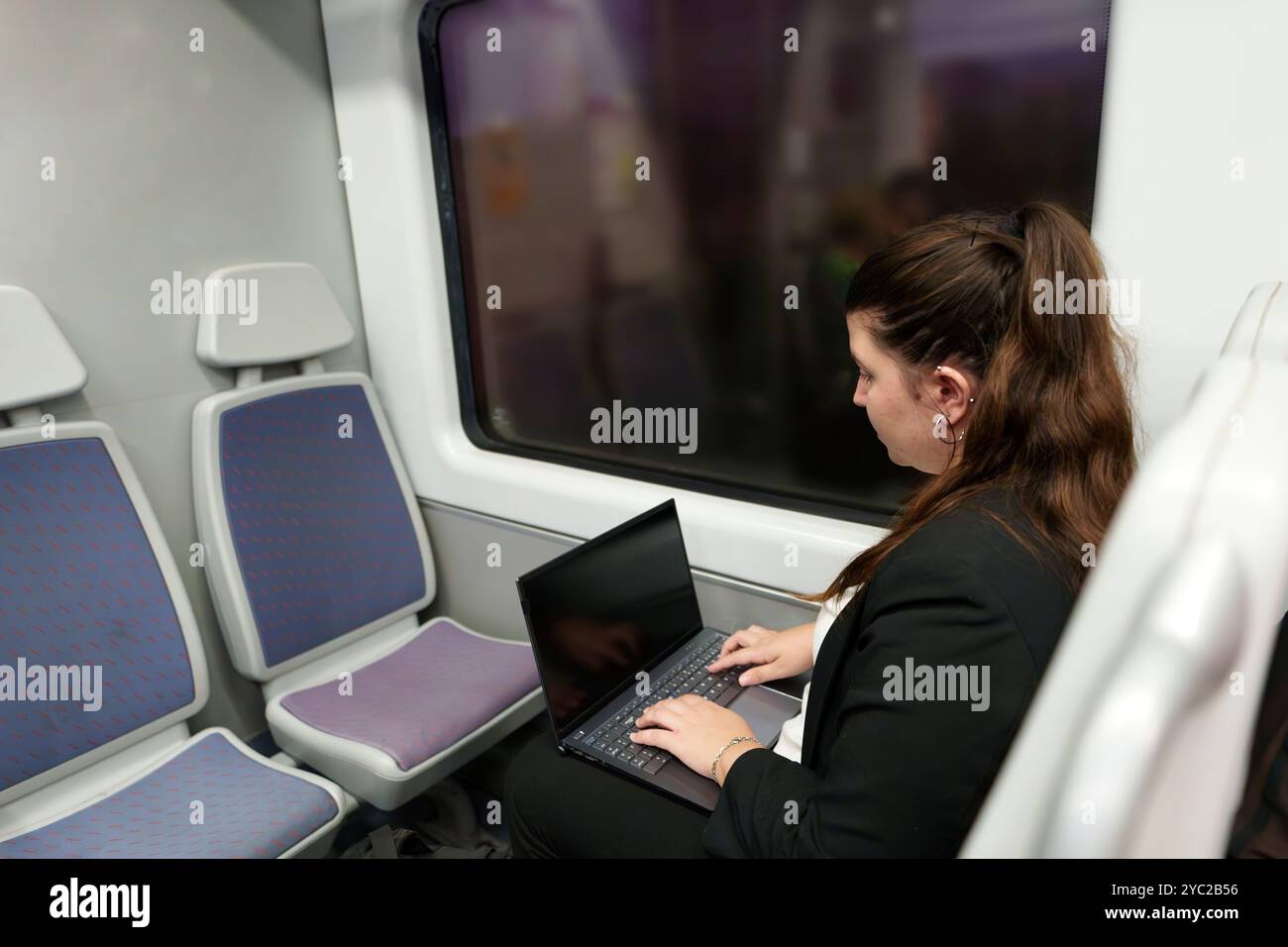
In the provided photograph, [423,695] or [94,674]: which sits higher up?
[94,674]

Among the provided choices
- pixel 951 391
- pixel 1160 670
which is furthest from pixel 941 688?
pixel 1160 670

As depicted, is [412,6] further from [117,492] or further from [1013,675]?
[1013,675]

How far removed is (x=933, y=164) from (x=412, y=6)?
1.31m

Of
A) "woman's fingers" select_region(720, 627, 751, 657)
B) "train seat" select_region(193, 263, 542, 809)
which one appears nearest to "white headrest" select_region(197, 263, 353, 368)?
"train seat" select_region(193, 263, 542, 809)

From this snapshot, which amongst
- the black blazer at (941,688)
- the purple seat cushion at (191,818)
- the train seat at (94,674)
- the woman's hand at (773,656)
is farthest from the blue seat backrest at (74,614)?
the black blazer at (941,688)

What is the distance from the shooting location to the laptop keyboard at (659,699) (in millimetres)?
1429

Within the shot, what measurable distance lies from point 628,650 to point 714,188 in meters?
1.03

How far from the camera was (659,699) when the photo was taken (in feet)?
5.30

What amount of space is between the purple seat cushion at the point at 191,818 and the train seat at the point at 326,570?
15 cm

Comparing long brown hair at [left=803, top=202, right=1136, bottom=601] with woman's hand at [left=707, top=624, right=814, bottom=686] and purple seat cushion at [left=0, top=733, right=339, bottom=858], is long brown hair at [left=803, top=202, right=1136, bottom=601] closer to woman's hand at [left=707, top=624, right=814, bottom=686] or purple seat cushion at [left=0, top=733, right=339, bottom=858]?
woman's hand at [left=707, top=624, right=814, bottom=686]

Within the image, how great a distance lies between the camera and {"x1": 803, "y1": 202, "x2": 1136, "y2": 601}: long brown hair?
102 centimetres

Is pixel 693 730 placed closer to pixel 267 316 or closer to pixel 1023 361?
pixel 1023 361

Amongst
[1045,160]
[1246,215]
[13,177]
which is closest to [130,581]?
[13,177]

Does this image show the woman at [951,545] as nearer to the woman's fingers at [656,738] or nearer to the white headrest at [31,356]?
the woman's fingers at [656,738]
